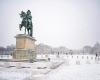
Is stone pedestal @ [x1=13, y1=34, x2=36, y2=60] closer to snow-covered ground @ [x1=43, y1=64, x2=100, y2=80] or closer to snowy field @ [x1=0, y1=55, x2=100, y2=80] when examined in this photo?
snowy field @ [x1=0, y1=55, x2=100, y2=80]

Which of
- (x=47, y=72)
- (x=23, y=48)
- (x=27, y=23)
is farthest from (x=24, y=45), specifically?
(x=47, y=72)

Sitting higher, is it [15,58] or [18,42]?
[18,42]

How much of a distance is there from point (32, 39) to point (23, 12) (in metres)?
0.91

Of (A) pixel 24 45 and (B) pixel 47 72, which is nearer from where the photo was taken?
(B) pixel 47 72

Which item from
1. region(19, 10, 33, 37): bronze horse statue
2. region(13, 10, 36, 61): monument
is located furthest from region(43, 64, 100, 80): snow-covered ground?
region(19, 10, 33, 37): bronze horse statue

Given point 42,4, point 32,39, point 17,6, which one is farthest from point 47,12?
point 32,39

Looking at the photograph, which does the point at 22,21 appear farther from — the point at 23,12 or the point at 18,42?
the point at 18,42

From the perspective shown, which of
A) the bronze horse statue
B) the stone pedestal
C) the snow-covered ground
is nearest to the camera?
the snow-covered ground

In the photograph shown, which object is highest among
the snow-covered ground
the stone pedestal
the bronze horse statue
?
the bronze horse statue

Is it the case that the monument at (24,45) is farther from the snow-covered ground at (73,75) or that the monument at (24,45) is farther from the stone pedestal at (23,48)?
the snow-covered ground at (73,75)

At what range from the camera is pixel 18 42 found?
6.87 m

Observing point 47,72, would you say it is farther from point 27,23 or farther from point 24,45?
point 27,23

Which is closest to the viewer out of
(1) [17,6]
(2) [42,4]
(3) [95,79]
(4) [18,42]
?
(3) [95,79]

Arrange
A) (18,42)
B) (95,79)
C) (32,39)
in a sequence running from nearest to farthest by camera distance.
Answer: (95,79) → (18,42) → (32,39)
